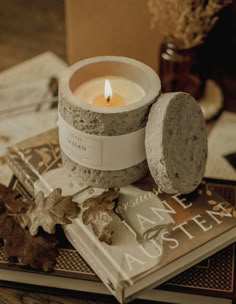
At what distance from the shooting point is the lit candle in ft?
2.79

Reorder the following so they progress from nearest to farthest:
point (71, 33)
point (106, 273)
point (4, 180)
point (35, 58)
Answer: point (106, 273) → point (4, 180) → point (71, 33) → point (35, 58)

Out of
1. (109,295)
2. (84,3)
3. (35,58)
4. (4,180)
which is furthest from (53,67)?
(109,295)

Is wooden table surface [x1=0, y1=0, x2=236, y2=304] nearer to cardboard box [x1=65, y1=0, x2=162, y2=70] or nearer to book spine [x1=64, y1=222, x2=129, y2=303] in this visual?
cardboard box [x1=65, y1=0, x2=162, y2=70]

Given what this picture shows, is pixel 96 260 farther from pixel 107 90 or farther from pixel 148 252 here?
pixel 107 90

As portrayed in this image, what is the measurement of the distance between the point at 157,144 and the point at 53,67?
1.54 feet

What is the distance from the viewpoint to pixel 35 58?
4.00 feet

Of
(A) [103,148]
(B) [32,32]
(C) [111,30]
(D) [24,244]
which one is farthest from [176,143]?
(B) [32,32]

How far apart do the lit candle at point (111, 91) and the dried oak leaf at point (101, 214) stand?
0.12m

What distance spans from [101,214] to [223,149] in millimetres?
306

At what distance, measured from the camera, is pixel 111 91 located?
33.4 inches

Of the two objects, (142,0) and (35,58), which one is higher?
(142,0)

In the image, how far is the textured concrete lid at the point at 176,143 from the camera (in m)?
0.78

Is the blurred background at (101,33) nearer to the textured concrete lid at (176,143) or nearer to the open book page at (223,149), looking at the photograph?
the open book page at (223,149)

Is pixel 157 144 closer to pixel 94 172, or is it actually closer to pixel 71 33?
pixel 94 172
